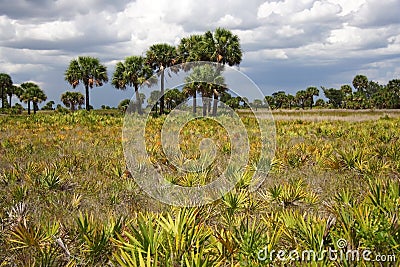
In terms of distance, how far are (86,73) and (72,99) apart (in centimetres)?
2542

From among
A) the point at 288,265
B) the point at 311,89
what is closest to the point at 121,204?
the point at 288,265

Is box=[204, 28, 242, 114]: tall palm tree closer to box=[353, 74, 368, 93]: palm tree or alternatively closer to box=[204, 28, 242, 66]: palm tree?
box=[204, 28, 242, 66]: palm tree

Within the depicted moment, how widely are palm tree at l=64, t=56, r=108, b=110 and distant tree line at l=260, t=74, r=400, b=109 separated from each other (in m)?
45.0

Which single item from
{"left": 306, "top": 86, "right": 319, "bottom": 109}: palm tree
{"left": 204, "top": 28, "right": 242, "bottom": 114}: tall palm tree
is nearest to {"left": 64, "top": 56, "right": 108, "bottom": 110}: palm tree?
{"left": 204, "top": 28, "right": 242, "bottom": 114}: tall palm tree

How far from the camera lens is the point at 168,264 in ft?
8.09

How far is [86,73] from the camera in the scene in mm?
47188

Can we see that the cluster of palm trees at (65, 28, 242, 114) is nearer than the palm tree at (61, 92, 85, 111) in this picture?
Yes

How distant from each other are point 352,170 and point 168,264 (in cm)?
611

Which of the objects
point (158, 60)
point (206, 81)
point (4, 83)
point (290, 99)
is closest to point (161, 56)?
point (158, 60)

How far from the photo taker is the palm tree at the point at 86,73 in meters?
46.8

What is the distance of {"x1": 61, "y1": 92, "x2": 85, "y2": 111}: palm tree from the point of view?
70.1m

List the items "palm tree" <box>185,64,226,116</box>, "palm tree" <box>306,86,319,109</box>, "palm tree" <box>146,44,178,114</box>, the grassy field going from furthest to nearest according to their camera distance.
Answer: "palm tree" <box>306,86,319,109</box>, "palm tree" <box>146,44,178,114</box>, "palm tree" <box>185,64,226,116</box>, the grassy field

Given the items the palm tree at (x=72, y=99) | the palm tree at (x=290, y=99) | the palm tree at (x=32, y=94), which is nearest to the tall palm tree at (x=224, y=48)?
the palm tree at (x=32, y=94)

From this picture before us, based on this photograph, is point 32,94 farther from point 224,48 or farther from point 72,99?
point 224,48
